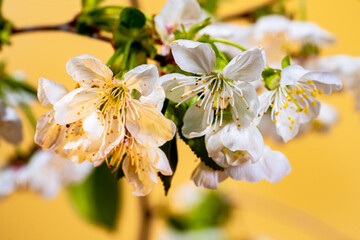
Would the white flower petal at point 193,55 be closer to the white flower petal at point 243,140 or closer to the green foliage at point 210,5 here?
the white flower petal at point 243,140

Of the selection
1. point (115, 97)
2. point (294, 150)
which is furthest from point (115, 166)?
point (294, 150)

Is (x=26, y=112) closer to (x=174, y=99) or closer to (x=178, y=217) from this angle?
(x=174, y=99)

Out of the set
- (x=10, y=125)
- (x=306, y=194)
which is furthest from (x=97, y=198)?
(x=306, y=194)

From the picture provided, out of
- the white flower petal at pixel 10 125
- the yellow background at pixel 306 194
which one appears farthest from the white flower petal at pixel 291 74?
the yellow background at pixel 306 194

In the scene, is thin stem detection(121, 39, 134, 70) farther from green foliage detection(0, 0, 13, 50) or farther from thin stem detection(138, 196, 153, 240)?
→ thin stem detection(138, 196, 153, 240)

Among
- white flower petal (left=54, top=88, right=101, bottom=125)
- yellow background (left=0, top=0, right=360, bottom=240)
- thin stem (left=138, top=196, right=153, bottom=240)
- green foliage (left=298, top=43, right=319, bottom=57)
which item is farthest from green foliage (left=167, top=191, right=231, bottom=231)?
white flower petal (left=54, top=88, right=101, bottom=125)
